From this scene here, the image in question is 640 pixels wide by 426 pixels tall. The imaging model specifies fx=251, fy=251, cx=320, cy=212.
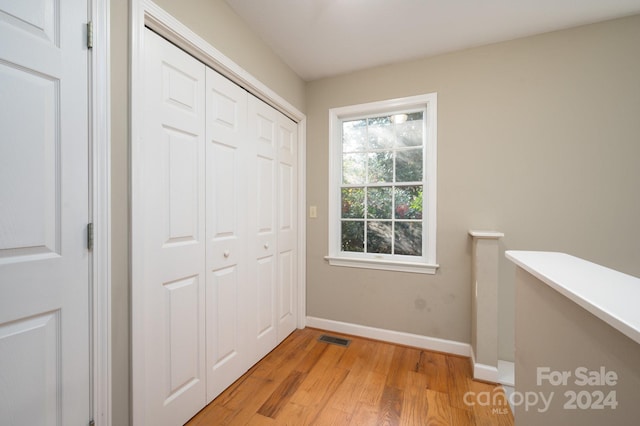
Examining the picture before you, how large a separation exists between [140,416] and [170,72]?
1.74 m

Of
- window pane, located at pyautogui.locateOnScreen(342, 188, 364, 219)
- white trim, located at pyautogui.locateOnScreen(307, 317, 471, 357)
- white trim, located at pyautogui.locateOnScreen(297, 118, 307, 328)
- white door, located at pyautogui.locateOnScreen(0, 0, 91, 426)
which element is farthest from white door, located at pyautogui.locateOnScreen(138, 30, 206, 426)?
window pane, located at pyautogui.locateOnScreen(342, 188, 364, 219)

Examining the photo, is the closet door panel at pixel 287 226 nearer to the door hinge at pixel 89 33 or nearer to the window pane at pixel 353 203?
the window pane at pixel 353 203

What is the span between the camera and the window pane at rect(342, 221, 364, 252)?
267 centimetres

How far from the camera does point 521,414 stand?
1.03 m

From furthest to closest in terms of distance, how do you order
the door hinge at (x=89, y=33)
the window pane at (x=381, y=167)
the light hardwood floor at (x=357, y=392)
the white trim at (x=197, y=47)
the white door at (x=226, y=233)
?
the window pane at (x=381, y=167)
the white door at (x=226, y=233)
the light hardwood floor at (x=357, y=392)
the white trim at (x=197, y=47)
the door hinge at (x=89, y=33)

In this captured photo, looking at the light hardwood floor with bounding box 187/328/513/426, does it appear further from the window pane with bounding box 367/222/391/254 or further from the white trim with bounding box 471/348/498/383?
the window pane with bounding box 367/222/391/254

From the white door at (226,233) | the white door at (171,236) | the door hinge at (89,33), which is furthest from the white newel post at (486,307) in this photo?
the door hinge at (89,33)

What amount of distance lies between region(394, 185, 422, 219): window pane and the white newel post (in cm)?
63

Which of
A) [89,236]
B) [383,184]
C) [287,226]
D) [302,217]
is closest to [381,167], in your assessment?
[383,184]

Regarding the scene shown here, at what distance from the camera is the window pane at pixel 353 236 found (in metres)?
2.67

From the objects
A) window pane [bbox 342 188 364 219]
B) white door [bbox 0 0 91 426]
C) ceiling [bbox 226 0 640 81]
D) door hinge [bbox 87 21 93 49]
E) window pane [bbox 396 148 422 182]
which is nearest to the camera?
white door [bbox 0 0 91 426]

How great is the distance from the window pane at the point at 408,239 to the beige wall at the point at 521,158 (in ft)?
0.68

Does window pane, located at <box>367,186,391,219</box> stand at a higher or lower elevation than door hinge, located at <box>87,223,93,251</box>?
higher

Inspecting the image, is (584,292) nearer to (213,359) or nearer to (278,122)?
(213,359)
